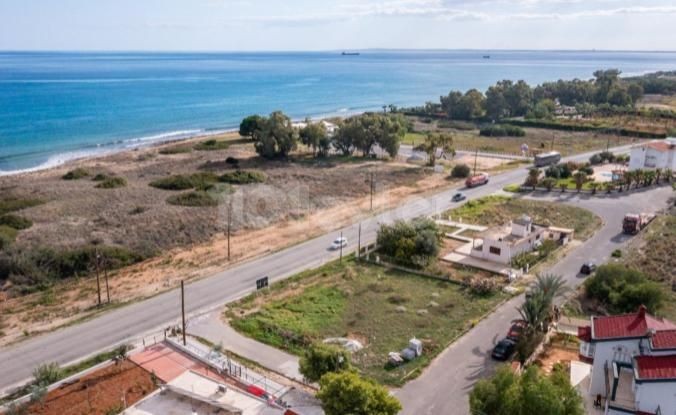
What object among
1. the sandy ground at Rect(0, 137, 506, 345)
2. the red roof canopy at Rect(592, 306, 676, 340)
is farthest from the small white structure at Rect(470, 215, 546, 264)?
the red roof canopy at Rect(592, 306, 676, 340)

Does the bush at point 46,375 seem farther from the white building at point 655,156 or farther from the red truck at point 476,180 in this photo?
the white building at point 655,156

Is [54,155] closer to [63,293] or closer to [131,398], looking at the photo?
[63,293]

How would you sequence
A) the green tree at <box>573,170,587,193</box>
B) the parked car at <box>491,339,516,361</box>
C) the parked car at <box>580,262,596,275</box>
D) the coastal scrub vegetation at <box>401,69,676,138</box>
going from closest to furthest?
the parked car at <box>491,339,516,361</box> < the parked car at <box>580,262,596,275</box> < the green tree at <box>573,170,587,193</box> < the coastal scrub vegetation at <box>401,69,676,138</box>

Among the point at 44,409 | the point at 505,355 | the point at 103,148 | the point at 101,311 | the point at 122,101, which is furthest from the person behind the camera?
the point at 122,101

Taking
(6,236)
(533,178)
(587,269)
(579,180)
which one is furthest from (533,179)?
(6,236)

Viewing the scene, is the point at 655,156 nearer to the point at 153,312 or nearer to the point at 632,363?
the point at 632,363

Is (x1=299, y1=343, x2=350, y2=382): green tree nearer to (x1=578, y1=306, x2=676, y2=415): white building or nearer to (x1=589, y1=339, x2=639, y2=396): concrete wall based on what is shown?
(x1=589, y1=339, x2=639, y2=396): concrete wall

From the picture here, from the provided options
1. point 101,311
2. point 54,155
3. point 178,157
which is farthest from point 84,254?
point 54,155
